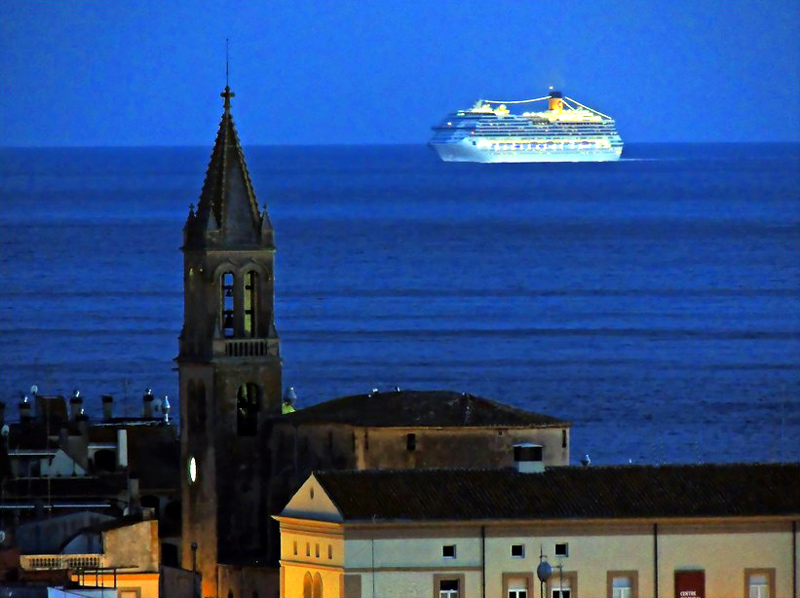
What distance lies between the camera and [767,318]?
117 metres

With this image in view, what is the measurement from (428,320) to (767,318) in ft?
37.0

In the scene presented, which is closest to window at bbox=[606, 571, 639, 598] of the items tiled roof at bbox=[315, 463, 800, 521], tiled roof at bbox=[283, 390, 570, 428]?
tiled roof at bbox=[315, 463, 800, 521]

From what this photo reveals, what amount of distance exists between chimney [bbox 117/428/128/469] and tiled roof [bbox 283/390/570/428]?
27.4ft

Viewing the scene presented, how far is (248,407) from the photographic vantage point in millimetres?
51844

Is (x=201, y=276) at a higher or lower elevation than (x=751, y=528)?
higher

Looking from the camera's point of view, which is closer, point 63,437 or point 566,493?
point 566,493

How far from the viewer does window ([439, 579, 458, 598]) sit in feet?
143

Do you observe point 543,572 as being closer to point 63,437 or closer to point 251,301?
point 251,301

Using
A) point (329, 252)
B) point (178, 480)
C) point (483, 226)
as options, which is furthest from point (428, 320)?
point (483, 226)

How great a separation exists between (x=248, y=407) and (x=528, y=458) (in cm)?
703

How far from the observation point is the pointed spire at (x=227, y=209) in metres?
51.8

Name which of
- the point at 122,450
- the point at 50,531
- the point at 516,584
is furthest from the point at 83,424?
the point at 516,584

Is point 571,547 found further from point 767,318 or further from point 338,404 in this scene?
point 767,318

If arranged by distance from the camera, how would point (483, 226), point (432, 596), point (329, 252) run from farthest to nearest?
point (483, 226), point (329, 252), point (432, 596)
